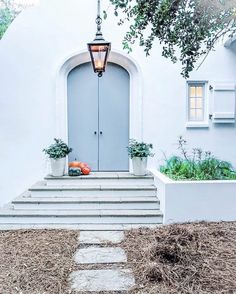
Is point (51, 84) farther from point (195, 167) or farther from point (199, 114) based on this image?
point (195, 167)

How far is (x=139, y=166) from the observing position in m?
6.11

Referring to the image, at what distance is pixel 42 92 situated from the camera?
656 cm

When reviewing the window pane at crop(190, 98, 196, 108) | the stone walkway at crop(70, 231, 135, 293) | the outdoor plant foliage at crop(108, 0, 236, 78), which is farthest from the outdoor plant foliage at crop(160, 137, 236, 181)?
the outdoor plant foliage at crop(108, 0, 236, 78)

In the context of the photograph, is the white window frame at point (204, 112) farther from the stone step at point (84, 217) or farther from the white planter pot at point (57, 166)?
the white planter pot at point (57, 166)

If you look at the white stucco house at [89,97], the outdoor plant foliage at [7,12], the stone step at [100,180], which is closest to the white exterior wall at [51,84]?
the white stucco house at [89,97]

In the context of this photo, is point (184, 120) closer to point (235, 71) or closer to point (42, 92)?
point (235, 71)

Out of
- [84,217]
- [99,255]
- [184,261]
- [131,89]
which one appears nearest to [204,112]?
[131,89]

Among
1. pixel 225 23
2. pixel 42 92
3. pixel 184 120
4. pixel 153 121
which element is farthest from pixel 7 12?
pixel 225 23

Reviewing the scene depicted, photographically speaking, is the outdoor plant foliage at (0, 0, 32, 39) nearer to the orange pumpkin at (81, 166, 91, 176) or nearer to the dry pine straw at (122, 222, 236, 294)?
the orange pumpkin at (81, 166, 91, 176)

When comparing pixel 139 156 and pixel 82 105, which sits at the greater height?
pixel 82 105

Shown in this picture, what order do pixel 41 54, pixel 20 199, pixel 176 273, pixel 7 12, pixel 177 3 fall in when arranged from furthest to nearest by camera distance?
pixel 7 12
pixel 41 54
pixel 20 199
pixel 177 3
pixel 176 273

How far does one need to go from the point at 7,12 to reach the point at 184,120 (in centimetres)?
549

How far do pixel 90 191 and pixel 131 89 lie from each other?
8.45 feet

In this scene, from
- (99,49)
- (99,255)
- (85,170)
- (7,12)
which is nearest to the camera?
(99,255)
